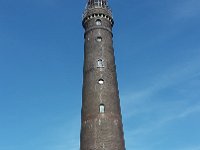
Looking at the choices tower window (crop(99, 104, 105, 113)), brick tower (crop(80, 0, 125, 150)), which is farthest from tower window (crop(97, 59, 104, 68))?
tower window (crop(99, 104, 105, 113))

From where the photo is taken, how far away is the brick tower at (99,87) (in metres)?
31.8

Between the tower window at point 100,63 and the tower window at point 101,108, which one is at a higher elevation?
the tower window at point 100,63

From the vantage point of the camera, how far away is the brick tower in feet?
104

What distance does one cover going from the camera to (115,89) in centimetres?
3512

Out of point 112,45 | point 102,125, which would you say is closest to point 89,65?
point 112,45

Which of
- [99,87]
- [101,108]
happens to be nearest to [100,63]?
[99,87]

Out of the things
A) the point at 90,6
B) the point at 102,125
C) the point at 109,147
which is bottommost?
the point at 109,147

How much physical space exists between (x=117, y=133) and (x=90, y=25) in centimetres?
1274

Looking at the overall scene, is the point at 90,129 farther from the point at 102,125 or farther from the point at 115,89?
the point at 115,89

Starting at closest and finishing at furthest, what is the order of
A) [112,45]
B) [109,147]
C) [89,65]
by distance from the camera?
[109,147]
[89,65]
[112,45]

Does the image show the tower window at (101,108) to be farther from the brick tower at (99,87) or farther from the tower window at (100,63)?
the tower window at (100,63)

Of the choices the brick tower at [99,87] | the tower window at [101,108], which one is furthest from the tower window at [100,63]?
the tower window at [101,108]

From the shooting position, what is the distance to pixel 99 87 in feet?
112

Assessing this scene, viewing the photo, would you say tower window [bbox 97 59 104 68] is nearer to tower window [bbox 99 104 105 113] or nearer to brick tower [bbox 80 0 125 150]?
brick tower [bbox 80 0 125 150]
